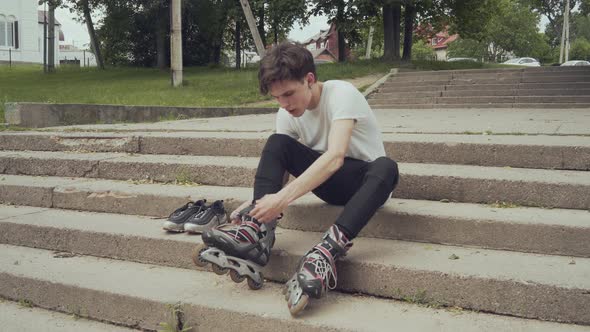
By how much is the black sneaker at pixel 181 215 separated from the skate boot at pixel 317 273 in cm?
99

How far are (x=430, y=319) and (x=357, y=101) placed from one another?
1.14m

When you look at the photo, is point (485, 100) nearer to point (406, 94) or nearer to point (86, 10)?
point (406, 94)

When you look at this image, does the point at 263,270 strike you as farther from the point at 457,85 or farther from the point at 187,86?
the point at 187,86

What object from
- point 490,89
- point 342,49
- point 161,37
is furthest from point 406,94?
point 161,37

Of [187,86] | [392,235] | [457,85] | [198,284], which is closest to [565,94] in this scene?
[457,85]

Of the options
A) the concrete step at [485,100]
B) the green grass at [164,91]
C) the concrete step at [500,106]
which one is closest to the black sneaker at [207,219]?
the green grass at [164,91]

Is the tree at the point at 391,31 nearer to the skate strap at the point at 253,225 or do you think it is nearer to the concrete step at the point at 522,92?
the concrete step at the point at 522,92

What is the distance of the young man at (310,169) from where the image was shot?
110 inches

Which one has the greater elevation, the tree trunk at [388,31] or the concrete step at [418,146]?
the tree trunk at [388,31]

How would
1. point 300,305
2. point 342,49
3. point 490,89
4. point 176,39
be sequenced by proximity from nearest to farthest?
point 300,305
point 490,89
point 176,39
point 342,49

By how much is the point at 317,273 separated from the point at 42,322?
5.10ft

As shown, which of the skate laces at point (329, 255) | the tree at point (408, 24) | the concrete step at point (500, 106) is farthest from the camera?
the tree at point (408, 24)

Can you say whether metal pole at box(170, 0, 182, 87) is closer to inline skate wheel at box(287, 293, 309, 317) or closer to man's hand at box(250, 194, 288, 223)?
man's hand at box(250, 194, 288, 223)

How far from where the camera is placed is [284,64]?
9.30 ft
